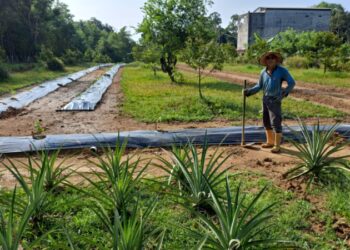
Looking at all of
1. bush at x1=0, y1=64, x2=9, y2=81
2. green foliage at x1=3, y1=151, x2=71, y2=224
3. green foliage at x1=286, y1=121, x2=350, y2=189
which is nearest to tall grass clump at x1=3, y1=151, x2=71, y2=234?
green foliage at x1=3, y1=151, x2=71, y2=224

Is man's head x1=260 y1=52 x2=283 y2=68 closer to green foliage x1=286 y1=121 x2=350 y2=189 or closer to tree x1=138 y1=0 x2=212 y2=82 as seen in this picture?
green foliage x1=286 y1=121 x2=350 y2=189

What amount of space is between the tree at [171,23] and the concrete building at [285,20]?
32.2 metres

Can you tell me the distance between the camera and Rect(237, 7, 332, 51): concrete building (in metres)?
48.7

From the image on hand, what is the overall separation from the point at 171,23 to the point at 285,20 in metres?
37.6

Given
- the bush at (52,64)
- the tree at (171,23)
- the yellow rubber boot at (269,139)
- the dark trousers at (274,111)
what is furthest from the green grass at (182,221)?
the bush at (52,64)

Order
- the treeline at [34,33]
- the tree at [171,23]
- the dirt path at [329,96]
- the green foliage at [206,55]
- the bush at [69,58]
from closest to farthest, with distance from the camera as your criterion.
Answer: the green foliage at [206,55]
the dirt path at [329,96]
the tree at [171,23]
the treeline at [34,33]
the bush at [69,58]

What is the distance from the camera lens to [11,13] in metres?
35.9

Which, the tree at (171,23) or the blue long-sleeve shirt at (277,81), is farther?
the tree at (171,23)

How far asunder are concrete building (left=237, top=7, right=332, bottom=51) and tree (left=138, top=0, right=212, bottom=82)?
106 ft

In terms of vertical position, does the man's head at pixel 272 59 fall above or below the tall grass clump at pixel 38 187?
above

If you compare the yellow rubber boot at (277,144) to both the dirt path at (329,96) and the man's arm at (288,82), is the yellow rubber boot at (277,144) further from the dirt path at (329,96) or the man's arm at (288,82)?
the dirt path at (329,96)

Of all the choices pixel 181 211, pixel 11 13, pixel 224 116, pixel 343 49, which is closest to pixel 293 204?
pixel 181 211

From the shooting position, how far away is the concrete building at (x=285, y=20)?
160ft

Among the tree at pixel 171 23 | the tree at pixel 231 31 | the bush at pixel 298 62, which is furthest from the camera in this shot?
the tree at pixel 231 31
